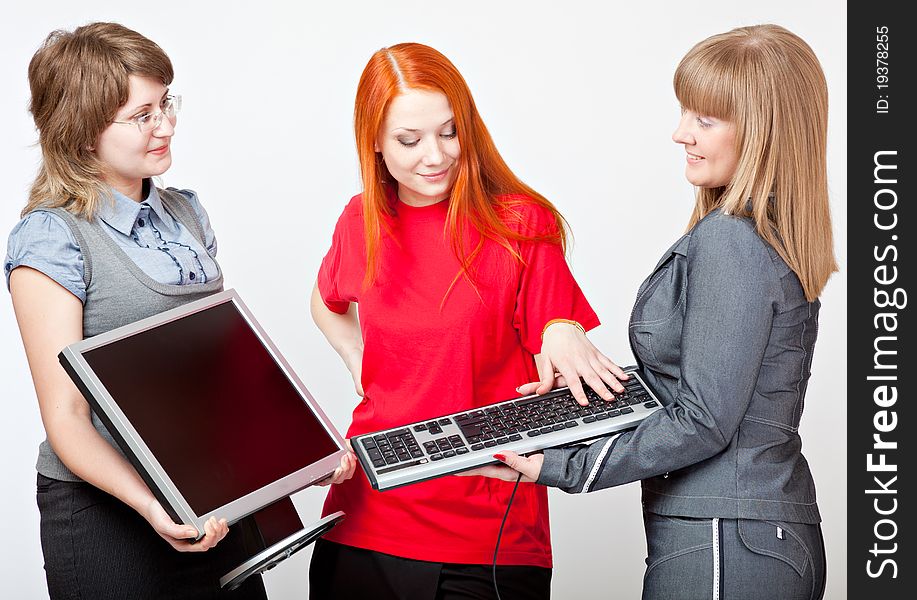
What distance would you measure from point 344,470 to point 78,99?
765mm

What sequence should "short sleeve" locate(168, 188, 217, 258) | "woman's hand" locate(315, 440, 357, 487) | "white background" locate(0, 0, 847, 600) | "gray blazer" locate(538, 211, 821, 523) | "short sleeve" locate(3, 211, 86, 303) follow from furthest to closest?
1. "white background" locate(0, 0, 847, 600)
2. "short sleeve" locate(168, 188, 217, 258)
3. "woman's hand" locate(315, 440, 357, 487)
4. "short sleeve" locate(3, 211, 86, 303)
5. "gray blazer" locate(538, 211, 821, 523)

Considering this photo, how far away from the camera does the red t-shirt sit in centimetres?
181

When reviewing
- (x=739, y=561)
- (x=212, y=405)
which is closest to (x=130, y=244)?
(x=212, y=405)

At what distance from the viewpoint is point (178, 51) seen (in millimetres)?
2957

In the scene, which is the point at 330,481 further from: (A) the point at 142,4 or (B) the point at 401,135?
(A) the point at 142,4

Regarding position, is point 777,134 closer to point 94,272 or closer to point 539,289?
point 539,289

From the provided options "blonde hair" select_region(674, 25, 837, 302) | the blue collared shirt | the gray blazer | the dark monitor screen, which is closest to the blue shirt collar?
the blue collared shirt

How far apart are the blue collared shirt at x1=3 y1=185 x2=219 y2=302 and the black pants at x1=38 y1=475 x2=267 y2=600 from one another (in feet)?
1.18

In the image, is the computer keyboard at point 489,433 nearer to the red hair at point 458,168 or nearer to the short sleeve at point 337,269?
the red hair at point 458,168

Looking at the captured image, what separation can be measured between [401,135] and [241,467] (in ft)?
2.08

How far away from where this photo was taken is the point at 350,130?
3.00m

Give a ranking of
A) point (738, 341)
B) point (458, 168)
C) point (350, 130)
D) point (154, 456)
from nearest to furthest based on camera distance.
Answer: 1. point (738, 341)
2. point (154, 456)
3. point (458, 168)
4. point (350, 130)

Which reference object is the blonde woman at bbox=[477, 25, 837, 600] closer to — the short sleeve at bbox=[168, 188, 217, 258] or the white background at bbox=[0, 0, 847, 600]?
the short sleeve at bbox=[168, 188, 217, 258]

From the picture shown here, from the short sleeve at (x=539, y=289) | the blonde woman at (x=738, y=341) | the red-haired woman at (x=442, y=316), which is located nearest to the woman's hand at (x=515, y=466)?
the blonde woman at (x=738, y=341)
